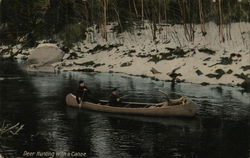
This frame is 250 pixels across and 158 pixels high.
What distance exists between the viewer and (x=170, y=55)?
5278cm

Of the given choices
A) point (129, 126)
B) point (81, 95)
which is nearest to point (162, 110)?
point (129, 126)

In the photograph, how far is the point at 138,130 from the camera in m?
24.2

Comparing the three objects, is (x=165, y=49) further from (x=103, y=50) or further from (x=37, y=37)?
(x=37, y=37)

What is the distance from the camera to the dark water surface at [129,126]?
20000 millimetres

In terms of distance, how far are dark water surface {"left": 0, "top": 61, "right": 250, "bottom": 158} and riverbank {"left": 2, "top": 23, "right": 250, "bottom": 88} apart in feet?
16.4

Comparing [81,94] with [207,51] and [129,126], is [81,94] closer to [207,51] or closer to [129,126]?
[129,126]

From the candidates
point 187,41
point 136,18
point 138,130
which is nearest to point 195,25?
point 187,41

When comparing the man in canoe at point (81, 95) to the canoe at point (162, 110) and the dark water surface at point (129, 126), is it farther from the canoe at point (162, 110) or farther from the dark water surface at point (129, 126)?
the canoe at point (162, 110)

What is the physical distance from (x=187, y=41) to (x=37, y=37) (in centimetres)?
2806

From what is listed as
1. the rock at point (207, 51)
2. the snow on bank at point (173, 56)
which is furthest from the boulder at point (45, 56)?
the rock at point (207, 51)

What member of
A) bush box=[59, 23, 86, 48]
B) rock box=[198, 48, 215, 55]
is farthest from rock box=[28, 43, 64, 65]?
rock box=[198, 48, 215, 55]

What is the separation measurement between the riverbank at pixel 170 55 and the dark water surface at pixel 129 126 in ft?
16.4

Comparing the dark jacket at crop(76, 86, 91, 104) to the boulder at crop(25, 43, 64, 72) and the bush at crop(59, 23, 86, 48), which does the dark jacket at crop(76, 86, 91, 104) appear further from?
the bush at crop(59, 23, 86, 48)

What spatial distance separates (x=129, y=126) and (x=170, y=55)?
28396mm
